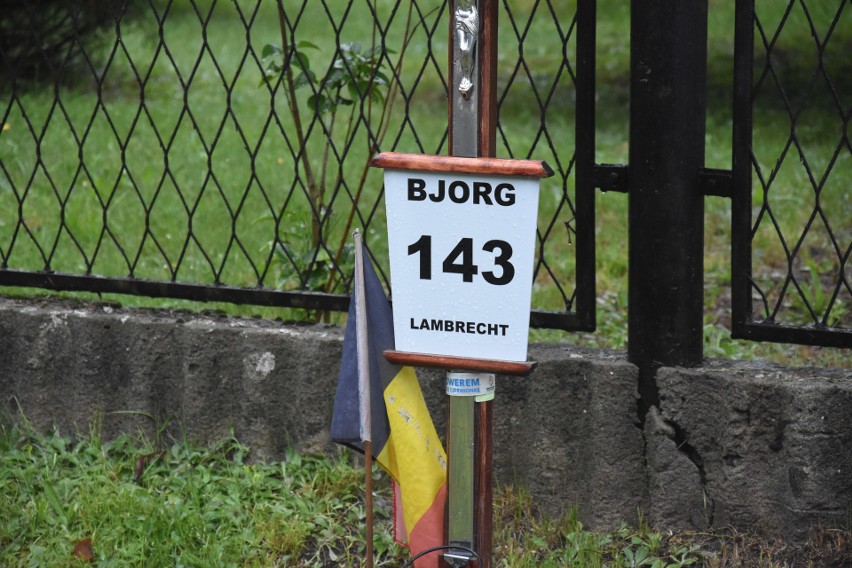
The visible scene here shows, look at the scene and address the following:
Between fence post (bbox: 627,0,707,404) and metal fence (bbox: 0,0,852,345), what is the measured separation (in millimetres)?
88

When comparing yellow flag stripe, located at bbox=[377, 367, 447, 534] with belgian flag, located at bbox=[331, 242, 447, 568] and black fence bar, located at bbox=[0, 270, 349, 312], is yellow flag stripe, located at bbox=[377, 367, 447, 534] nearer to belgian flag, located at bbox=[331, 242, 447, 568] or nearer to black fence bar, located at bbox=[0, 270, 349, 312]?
belgian flag, located at bbox=[331, 242, 447, 568]

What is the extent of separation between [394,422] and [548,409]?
654 mm

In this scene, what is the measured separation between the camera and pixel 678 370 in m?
2.89

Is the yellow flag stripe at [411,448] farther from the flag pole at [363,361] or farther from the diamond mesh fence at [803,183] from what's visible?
the diamond mesh fence at [803,183]

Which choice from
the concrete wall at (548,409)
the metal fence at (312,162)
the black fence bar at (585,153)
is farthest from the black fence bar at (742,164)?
the black fence bar at (585,153)

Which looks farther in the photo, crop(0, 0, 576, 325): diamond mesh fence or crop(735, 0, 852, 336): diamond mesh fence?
crop(0, 0, 576, 325): diamond mesh fence

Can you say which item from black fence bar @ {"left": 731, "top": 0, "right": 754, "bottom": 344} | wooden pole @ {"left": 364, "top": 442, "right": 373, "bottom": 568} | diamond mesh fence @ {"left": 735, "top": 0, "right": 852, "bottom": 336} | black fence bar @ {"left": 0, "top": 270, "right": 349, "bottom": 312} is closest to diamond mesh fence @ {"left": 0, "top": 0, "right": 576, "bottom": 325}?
black fence bar @ {"left": 0, "top": 270, "right": 349, "bottom": 312}

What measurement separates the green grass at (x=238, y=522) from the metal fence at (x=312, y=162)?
480 millimetres

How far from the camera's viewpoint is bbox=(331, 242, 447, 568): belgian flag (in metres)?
2.48

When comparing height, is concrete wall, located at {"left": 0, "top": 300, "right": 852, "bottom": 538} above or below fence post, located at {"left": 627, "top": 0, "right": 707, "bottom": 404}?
below

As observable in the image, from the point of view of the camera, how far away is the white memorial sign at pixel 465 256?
2186 millimetres

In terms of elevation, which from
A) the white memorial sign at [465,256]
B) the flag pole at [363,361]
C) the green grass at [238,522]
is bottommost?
the green grass at [238,522]

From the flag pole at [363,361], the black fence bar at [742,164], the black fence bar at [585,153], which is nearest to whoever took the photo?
the flag pole at [363,361]

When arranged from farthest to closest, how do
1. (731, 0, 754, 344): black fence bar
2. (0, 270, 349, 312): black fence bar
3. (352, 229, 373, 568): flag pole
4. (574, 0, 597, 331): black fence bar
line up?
(0, 270, 349, 312): black fence bar → (574, 0, 597, 331): black fence bar → (731, 0, 754, 344): black fence bar → (352, 229, 373, 568): flag pole
